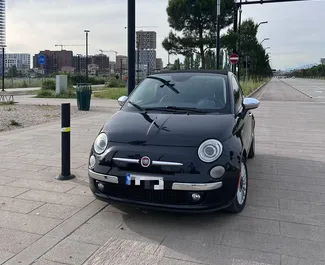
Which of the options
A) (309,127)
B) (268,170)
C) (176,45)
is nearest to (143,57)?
(176,45)

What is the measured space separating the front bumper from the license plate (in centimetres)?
4

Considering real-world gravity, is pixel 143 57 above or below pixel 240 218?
above

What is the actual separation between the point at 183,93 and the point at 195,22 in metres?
26.9

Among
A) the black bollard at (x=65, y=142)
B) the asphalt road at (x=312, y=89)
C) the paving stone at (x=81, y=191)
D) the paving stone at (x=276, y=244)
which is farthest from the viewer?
the asphalt road at (x=312, y=89)

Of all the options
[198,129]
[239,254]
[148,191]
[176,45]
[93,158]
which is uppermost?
[176,45]

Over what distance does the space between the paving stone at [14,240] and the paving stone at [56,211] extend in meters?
0.48

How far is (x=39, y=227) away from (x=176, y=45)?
29.0m

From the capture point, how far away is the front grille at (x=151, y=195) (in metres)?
3.77

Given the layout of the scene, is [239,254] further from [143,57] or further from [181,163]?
[143,57]

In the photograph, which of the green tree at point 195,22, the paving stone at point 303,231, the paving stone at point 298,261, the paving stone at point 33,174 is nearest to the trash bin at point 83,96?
the paving stone at point 33,174

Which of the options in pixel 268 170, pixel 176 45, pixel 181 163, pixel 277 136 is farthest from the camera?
pixel 176 45

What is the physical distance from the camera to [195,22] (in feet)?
100

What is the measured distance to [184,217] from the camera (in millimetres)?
4199

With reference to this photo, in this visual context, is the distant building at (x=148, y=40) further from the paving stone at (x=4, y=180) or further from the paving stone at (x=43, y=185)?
the paving stone at (x=43, y=185)
